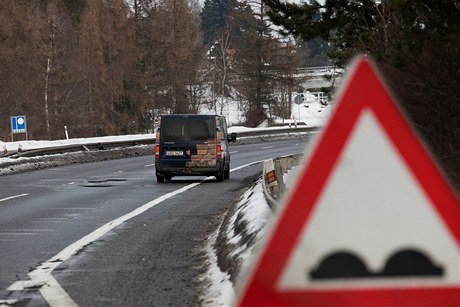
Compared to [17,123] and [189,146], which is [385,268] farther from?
[17,123]

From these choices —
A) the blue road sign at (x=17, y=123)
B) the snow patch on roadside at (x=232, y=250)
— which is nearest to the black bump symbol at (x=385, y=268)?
the snow patch on roadside at (x=232, y=250)

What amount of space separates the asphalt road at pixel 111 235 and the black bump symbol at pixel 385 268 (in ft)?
18.4

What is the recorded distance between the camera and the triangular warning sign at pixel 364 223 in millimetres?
3283

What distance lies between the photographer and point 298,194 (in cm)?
334

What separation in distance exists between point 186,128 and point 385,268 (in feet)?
77.4

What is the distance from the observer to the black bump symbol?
10.8 feet

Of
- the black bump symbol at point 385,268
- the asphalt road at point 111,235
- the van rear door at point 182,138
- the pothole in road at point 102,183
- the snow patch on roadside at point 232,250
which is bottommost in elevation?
the pothole in road at point 102,183

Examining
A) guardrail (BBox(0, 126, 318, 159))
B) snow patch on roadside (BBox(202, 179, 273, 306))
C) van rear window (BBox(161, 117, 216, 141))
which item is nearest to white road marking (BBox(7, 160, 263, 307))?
snow patch on roadside (BBox(202, 179, 273, 306))

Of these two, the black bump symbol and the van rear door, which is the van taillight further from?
the black bump symbol

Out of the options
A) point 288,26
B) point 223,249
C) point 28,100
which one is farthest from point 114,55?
point 223,249

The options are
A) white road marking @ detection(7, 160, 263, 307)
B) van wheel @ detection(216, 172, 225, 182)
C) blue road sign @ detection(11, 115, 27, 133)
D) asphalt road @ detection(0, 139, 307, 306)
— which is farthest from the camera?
blue road sign @ detection(11, 115, 27, 133)

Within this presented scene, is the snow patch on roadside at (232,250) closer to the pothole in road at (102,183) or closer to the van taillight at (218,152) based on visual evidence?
the pothole in road at (102,183)

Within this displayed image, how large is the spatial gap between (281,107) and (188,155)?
2706 inches

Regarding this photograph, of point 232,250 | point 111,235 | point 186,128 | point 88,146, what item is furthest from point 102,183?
point 232,250
